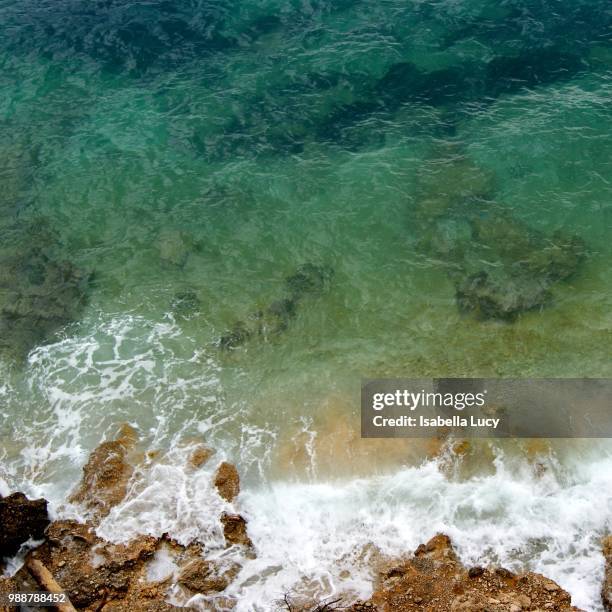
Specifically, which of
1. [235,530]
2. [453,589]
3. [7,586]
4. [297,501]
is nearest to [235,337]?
[297,501]

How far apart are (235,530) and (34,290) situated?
15.7m

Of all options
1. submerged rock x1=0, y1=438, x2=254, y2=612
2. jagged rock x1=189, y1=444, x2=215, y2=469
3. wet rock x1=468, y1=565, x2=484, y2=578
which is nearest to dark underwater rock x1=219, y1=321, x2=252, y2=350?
jagged rock x1=189, y1=444, x2=215, y2=469

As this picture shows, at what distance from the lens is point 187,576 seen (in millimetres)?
17016

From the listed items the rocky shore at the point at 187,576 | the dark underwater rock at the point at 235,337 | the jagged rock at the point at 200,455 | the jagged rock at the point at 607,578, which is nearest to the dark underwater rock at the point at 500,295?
the dark underwater rock at the point at 235,337

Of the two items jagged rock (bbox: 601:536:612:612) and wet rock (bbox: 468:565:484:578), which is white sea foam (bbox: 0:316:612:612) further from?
wet rock (bbox: 468:565:484:578)

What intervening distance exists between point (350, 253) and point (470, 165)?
9090 mm

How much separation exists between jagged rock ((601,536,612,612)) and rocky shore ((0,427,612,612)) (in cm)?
3

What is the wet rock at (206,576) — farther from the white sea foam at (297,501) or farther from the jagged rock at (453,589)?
the jagged rock at (453,589)

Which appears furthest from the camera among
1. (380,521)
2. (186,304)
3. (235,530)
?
(186,304)

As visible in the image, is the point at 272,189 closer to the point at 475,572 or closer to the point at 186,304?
the point at 186,304

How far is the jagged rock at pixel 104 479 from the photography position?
750 inches

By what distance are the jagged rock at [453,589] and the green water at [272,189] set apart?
582 centimetres

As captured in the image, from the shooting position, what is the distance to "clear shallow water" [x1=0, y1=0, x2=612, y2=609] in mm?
20016

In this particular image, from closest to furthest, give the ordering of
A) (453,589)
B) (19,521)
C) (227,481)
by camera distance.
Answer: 1. (453,589)
2. (19,521)
3. (227,481)
